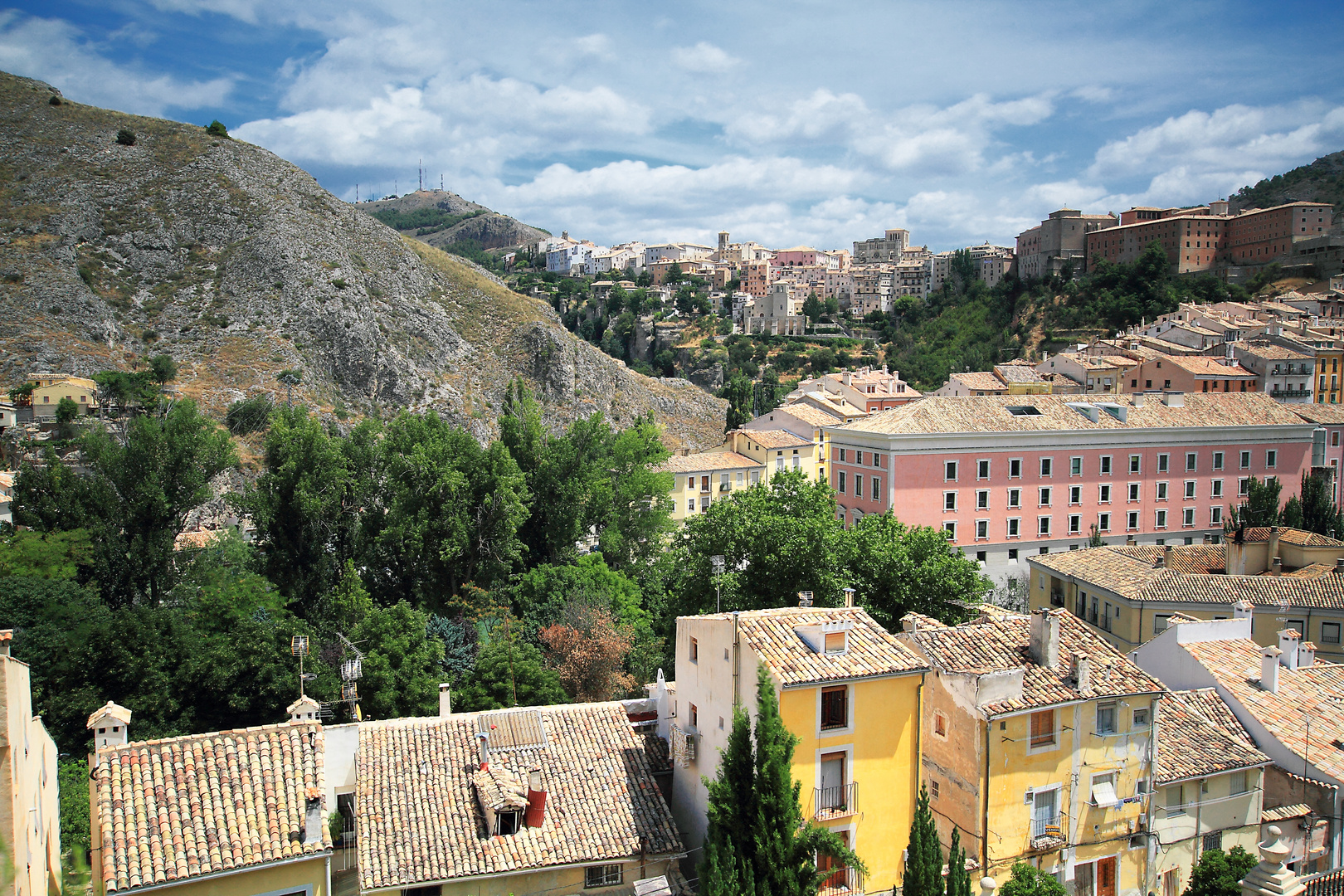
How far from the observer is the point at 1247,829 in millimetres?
17203

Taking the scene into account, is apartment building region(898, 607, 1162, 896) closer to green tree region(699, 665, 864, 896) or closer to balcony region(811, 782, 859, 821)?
balcony region(811, 782, 859, 821)

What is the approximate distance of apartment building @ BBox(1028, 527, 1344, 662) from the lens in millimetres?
26750

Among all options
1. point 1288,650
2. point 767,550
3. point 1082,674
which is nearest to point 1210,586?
point 1288,650

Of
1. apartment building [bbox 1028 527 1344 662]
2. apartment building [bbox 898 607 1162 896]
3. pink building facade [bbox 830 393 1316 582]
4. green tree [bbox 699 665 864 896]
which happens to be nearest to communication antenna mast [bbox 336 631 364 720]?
green tree [bbox 699 665 864 896]

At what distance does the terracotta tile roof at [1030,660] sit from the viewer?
15562 mm

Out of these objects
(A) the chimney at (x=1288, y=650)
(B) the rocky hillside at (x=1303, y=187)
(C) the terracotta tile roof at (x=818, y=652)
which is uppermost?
(B) the rocky hillside at (x=1303, y=187)

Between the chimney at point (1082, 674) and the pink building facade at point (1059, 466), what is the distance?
2888cm

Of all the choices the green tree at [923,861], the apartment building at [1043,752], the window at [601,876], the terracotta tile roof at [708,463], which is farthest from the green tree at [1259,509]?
the window at [601,876]

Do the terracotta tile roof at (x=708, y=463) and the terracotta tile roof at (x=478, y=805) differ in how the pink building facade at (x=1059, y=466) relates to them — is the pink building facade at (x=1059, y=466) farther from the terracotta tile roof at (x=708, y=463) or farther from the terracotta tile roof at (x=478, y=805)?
the terracotta tile roof at (x=478, y=805)

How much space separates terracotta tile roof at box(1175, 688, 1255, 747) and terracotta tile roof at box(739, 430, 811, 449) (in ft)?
149

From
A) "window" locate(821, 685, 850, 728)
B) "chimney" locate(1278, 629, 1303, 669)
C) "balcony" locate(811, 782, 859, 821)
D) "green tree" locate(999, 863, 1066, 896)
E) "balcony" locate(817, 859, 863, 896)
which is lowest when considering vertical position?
"balcony" locate(817, 859, 863, 896)

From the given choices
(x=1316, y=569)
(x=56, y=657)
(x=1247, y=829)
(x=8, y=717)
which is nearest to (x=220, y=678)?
(x=56, y=657)

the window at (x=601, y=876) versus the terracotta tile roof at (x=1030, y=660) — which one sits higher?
the terracotta tile roof at (x=1030, y=660)

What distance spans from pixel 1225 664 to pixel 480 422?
6539 cm
